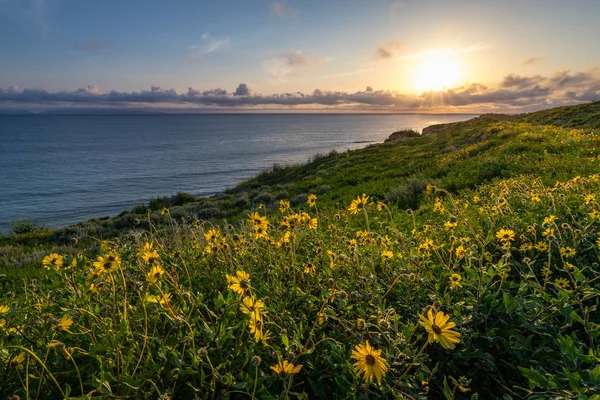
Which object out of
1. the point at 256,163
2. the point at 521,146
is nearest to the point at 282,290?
the point at 521,146

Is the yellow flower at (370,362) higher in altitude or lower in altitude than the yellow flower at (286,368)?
higher

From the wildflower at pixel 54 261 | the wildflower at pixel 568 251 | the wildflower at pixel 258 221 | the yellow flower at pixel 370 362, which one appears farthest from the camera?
the wildflower at pixel 568 251

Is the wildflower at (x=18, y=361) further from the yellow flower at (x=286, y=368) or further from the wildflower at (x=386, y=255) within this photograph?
the wildflower at (x=386, y=255)

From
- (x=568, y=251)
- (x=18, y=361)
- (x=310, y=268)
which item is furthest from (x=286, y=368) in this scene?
(x=568, y=251)

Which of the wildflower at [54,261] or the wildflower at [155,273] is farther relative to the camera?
the wildflower at [54,261]

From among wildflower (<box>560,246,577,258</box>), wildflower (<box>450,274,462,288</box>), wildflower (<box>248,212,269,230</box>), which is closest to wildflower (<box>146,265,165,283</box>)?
wildflower (<box>248,212,269,230</box>)

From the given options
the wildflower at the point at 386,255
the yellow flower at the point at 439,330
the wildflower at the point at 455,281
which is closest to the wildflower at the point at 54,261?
the yellow flower at the point at 439,330

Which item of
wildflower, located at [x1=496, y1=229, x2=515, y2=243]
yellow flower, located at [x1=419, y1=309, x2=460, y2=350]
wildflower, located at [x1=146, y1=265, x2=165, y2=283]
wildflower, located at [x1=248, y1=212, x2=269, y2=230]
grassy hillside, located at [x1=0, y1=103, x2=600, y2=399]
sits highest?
wildflower, located at [x1=248, y1=212, x2=269, y2=230]

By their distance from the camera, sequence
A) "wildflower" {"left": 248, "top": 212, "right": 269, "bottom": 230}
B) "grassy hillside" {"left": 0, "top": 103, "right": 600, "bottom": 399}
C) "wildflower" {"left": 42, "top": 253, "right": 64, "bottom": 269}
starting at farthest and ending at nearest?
"wildflower" {"left": 248, "top": 212, "right": 269, "bottom": 230} → "wildflower" {"left": 42, "top": 253, "right": 64, "bottom": 269} → "grassy hillside" {"left": 0, "top": 103, "right": 600, "bottom": 399}

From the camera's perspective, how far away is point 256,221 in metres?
3.05

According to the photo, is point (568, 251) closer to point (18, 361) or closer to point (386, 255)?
point (386, 255)

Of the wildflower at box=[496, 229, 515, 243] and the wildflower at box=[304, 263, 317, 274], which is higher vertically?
the wildflower at box=[496, 229, 515, 243]

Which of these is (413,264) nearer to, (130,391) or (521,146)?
(130,391)

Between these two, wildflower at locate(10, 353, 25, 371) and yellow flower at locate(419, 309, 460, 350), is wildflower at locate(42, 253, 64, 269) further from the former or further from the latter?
yellow flower at locate(419, 309, 460, 350)
